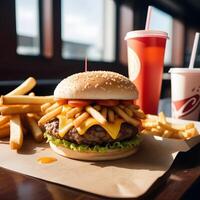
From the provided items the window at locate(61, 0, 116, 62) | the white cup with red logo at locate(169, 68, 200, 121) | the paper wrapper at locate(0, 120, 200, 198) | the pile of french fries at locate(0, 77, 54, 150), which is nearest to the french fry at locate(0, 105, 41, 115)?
the pile of french fries at locate(0, 77, 54, 150)

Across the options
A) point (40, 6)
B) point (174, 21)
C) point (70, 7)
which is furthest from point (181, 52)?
point (40, 6)

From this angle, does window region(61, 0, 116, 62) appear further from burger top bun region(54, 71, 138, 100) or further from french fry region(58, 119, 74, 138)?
french fry region(58, 119, 74, 138)

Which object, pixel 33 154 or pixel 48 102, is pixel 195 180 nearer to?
pixel 33 154

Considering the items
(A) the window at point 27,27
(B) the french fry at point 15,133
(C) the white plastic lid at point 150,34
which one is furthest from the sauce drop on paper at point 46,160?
(A) the window at point 27,27

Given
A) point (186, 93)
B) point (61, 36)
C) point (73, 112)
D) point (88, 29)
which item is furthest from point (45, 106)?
point (88, 29)

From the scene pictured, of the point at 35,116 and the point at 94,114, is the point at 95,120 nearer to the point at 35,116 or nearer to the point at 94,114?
the point at 94,114

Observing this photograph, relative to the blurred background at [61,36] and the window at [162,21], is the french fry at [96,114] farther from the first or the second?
the window at [162,21]

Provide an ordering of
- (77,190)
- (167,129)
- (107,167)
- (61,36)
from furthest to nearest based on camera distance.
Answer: (61,36), (167,129), (107,167), (77,190)
